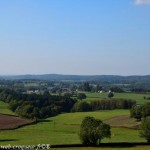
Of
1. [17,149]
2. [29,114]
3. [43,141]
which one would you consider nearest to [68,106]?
[29,114]

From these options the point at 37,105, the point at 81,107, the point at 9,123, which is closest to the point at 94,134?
the point at 9,123

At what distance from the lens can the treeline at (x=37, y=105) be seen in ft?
477

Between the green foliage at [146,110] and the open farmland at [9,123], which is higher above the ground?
the green foliage at [146,110]

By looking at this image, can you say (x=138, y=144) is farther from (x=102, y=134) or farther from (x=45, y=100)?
(x=45, y=100)

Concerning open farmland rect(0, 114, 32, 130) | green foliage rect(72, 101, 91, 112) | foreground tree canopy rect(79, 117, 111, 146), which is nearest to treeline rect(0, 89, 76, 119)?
green foliage rect(72, 101, 91, 112)

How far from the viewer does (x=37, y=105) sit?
174875 millimetres

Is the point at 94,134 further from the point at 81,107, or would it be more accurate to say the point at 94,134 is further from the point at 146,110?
the point at 81,107

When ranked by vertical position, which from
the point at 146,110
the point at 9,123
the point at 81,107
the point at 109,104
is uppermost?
the point at 146,110

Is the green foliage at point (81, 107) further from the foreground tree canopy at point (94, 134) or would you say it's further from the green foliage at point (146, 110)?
the foreground tree canopy at point (94, 134)

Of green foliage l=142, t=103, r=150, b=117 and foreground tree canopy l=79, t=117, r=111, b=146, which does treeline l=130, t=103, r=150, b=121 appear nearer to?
green foliage l=142, t=103, r=150, b=117

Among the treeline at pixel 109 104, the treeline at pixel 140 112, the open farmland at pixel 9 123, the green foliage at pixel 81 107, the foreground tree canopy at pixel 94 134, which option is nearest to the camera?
the foreground tree canopy at pixel 94 134

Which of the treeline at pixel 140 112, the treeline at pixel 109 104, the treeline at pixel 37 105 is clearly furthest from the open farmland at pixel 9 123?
the treeline at pixel 109 104

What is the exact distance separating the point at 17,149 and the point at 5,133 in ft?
96.1

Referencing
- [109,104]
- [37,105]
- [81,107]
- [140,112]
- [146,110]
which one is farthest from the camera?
[109,104]
